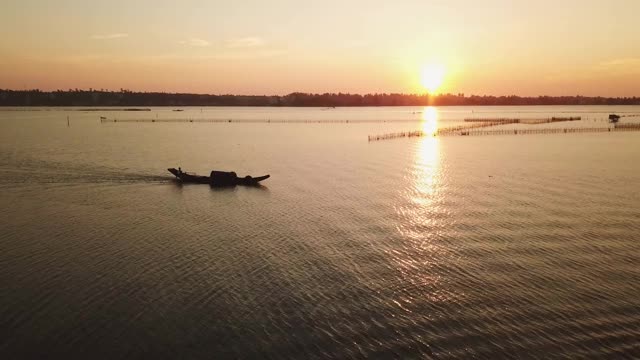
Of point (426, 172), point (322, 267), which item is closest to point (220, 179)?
point (426, 172)

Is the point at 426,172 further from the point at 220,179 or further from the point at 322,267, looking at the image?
the point at 322,267

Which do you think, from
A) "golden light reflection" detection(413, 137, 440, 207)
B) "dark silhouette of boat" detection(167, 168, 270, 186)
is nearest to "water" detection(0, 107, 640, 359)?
"golden light reflection" detection(413, 137, 440, 207)

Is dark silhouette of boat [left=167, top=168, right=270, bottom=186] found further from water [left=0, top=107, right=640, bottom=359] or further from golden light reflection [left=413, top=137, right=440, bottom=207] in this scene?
golden light reflection [left=413, top=137, right=440, bottom=207]

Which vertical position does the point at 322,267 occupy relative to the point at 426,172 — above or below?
below

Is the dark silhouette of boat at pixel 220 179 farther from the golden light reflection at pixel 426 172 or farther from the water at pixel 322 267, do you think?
the golden light reflection at pixel 426 172

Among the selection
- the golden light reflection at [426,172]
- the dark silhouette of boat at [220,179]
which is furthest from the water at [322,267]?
the dark silhouette of boat at [220,179]

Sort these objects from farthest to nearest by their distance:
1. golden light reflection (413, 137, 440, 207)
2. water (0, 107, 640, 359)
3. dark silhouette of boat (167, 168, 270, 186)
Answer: dark silhouette of boat (167, 168, 270, 186) → golden light reflection (413, 137, 440, 207) → water (0, 107, 640, 359)

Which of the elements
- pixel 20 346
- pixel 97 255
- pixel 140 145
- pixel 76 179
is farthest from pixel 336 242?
pixel 140 145

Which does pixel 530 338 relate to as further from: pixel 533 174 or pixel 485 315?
pixel 533 174
